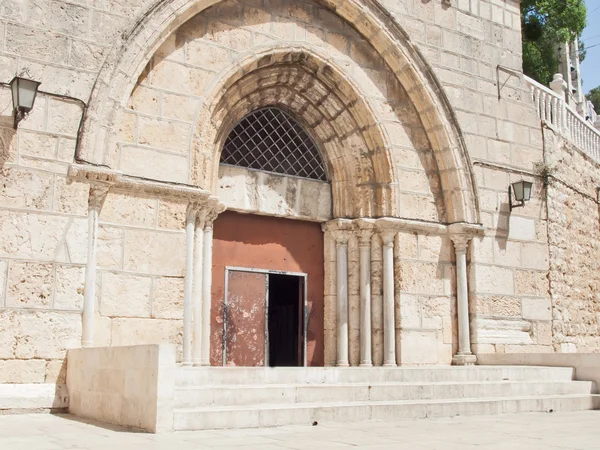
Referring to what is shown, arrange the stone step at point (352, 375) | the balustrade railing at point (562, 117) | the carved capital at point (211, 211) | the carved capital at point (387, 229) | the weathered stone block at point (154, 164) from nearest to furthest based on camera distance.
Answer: the stone step at point (352, 375)
the weathered stone block at point (154, 164)
the carved capital at point (211, 211)
the carved capital at point (387, 229)
the balustrade railing at point (562, 117)

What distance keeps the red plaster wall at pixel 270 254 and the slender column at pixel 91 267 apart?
192 cm

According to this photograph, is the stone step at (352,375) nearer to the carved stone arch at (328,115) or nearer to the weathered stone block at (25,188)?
the weathered stone block at (25,188)

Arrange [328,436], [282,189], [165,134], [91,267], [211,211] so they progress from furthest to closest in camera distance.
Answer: [282,189]
[211,211]
[165,134]
[91,267]
[328,436]

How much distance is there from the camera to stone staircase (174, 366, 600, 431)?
5648 mm

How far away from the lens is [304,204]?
375 inches

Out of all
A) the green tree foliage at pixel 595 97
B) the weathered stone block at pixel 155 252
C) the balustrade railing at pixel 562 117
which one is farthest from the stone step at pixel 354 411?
the green tree foliage at pixel 595 97

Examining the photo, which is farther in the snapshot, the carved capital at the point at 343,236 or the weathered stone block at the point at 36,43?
the carved capital at the point at 343,236

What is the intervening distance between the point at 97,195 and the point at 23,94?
1212mm

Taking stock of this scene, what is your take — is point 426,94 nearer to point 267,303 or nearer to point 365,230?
point 365,230

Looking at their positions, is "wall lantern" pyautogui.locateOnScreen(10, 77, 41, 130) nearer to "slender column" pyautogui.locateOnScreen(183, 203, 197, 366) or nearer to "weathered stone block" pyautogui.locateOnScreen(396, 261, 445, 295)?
"slender column" pyautogui.locateOnScreen(183, 203, 197, 366)

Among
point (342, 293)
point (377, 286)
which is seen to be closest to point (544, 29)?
point (377, 286)

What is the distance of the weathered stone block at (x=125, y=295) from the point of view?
23.6 ft

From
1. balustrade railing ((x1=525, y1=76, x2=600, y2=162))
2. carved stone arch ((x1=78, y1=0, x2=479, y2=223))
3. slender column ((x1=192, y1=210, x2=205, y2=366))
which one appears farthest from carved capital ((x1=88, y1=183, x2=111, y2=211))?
balustrade railing ((x1=525, y1=76, x2=600, y2=162))

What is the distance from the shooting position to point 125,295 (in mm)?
7316
